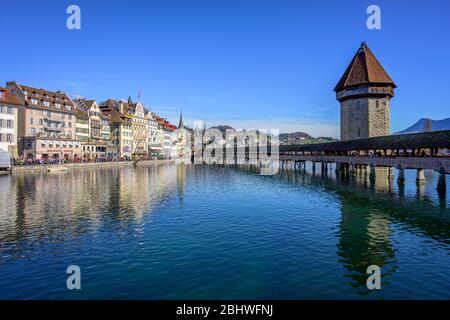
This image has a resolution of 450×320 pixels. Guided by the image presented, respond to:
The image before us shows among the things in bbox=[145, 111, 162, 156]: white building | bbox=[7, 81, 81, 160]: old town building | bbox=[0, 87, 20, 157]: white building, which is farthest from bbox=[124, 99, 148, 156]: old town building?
bbox=[0, 87, 20, 157]: white building

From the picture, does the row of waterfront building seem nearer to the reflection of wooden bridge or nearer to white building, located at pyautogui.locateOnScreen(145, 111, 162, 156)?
white building, located at pyautogui.locateOnScreen(145, 111, 162, 156)

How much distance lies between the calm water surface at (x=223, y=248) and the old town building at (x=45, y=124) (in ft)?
169

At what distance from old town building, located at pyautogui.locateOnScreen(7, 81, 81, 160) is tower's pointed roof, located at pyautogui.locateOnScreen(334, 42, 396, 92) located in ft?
229

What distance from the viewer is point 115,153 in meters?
111

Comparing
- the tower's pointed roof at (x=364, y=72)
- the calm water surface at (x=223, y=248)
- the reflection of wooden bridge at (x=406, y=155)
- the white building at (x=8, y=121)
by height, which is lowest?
the calm water surface at (x=223, y=248)

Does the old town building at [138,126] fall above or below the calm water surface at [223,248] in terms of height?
above

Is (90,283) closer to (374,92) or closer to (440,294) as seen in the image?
(440,294)

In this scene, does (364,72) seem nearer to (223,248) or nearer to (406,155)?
(406,155)

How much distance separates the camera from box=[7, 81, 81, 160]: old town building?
75.3m

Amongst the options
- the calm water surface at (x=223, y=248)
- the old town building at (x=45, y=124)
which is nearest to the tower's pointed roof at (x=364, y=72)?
the calm water surface at (x=223, y=248)

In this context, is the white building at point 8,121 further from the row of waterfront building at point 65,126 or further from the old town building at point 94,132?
the old town building at point 94,132

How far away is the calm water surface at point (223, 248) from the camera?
12.3 metres

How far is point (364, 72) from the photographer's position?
2997 inches

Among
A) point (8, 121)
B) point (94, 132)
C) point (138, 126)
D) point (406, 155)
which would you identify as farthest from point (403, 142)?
point (138, 126)
